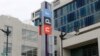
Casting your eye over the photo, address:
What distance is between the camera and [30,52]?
5419 cm

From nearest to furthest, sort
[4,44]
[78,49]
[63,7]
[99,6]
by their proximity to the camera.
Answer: [4,44]
[78,49]
[99,6]
[63,7]

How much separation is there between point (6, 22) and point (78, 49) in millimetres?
15335

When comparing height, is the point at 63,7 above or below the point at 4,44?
above

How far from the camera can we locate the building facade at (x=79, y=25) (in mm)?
55062

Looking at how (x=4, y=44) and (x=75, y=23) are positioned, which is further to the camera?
(x=75, y=23)

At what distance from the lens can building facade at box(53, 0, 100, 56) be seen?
55.1 metres

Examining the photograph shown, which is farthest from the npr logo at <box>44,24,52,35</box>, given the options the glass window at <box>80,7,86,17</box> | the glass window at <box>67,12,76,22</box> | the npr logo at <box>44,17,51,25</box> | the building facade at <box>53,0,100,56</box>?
the glass window at <box>67,12,76,22</box>

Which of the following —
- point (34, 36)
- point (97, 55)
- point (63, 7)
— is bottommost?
point (97, 55)

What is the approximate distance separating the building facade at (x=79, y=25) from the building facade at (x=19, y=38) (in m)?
6.79

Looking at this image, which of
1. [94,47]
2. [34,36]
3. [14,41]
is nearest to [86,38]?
[94,47]

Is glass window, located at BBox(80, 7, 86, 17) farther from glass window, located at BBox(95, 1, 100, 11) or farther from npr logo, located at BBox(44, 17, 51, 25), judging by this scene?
npr logo, located at BBox(44, 17, 51, 25)

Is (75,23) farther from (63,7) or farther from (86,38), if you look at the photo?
(86,38)

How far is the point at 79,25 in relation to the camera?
233ft

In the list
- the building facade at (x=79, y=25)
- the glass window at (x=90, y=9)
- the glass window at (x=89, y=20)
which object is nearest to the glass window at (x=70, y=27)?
the building facade at (x=79, y=25)
